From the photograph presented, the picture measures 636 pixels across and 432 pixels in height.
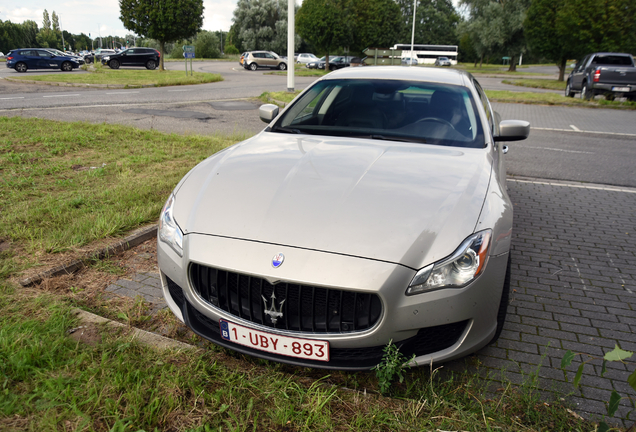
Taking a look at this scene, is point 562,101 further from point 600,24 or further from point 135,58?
point 135,58

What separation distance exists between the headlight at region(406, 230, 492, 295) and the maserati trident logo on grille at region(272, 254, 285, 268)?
559 millimetres

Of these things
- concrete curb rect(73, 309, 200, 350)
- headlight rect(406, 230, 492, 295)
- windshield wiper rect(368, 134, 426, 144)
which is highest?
windshield wiper rect(368, 134, 426, 144)

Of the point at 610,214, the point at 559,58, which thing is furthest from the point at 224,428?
the point at 559,58

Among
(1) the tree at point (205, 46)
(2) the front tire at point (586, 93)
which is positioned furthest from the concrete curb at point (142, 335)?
(1) the tree at point (205, 46)

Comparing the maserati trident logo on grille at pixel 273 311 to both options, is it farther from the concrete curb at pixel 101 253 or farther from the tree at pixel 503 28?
the tree at pixel 503 28

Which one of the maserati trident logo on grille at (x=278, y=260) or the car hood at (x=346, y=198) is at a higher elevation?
the car hood at (x=346, y=198)

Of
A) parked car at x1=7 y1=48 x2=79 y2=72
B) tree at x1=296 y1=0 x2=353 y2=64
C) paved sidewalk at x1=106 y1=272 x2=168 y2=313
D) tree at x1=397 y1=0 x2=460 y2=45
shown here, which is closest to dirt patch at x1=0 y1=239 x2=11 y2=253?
paved sidewalk at x1=106 y1=272 x2=168 y2=313

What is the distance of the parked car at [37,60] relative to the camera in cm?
2728

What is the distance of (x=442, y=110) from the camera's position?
11.7ft

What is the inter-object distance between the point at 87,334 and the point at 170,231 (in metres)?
0.77

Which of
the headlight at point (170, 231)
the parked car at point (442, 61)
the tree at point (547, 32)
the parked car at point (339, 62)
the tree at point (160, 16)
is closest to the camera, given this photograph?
the headlight at point (170, 231)

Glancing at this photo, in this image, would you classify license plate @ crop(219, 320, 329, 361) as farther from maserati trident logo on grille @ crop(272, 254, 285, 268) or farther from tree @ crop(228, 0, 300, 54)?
tree @ crop(228, 0, 300, 54)

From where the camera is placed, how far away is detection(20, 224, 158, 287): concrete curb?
316 cm

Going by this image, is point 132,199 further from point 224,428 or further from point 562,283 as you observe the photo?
point 562,283
